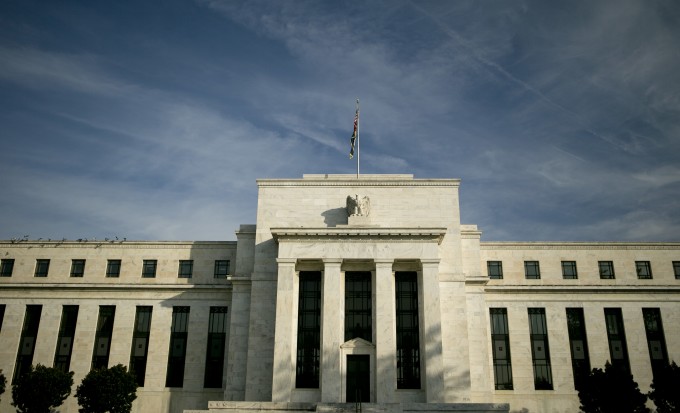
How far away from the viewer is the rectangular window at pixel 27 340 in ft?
149

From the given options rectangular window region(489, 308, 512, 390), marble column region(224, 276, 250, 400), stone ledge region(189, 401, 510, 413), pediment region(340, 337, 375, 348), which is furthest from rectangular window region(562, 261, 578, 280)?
marble column region(224, 276, 250, 400)

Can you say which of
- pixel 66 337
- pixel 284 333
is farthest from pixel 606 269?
pixel 66 337

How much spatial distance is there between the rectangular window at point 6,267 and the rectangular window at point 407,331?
3322 cm

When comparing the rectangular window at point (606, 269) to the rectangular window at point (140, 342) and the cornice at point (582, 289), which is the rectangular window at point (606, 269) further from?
the rectangular window at point (140, 342)

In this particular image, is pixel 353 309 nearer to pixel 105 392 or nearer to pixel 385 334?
pixel 385 334

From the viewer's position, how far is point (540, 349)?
4484 centimetres

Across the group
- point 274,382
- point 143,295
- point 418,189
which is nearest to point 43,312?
point 143,295

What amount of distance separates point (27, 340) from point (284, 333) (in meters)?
22.9

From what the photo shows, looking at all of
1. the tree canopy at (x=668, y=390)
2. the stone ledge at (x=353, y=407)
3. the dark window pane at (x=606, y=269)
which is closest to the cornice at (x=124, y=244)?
the stone ledge at (x=353, y=407)

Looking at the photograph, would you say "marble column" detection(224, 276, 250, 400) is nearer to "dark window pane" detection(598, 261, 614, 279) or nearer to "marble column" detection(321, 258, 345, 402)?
"marble column" detection(321, 258, 345, 402)

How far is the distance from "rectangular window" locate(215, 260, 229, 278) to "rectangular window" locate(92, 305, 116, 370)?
8.92 meters

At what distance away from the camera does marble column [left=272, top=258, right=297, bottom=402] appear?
38344mm

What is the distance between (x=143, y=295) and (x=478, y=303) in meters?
27.2

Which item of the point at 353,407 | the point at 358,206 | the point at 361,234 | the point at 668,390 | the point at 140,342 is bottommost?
the point at 353,407
